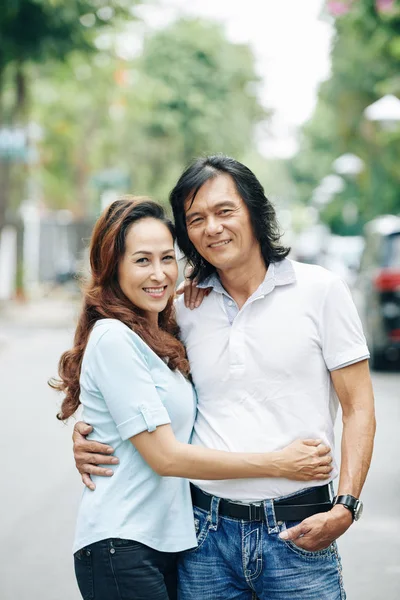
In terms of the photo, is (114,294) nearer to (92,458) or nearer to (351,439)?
(92,458)

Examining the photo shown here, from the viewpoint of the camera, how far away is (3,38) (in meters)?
18.4

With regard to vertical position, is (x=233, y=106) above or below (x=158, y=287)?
above

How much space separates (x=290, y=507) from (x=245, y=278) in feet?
2.30

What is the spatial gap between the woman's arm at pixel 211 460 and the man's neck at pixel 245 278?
498 millimetres

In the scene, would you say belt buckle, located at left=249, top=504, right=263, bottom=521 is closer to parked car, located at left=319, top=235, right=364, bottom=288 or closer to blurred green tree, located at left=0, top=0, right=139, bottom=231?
blurred green tree, located at left=0, top=0, right=139, bottom=231

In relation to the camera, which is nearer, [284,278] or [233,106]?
[284,278]

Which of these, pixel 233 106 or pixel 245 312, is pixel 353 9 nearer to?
pixel 245 312

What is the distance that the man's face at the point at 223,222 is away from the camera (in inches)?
116

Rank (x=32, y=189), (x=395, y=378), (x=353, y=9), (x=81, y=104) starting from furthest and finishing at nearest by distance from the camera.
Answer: (x=32, y=189)
(x=81, y=104)
(x=353, y=9)
(x=395, y=378)

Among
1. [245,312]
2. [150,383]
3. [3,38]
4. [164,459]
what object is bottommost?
[164,459]

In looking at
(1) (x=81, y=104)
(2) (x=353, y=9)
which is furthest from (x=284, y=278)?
(1) (x=81, y=104)

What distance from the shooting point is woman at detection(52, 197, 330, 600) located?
8.93 ft

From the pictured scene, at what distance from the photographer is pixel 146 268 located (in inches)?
117

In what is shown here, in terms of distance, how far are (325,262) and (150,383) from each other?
1367 inches
